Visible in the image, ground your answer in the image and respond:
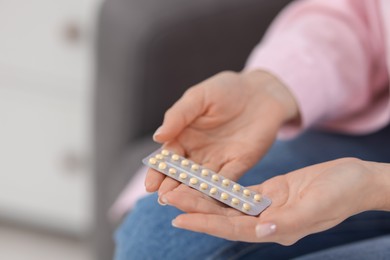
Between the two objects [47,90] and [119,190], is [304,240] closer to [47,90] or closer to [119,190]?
[119,190]

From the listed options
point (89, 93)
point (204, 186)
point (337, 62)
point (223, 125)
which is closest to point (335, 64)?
point (337, 62)

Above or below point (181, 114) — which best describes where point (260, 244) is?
below

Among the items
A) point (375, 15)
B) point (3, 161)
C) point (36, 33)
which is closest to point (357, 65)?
point (375, 15)

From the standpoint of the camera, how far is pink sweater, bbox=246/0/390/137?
71 cm

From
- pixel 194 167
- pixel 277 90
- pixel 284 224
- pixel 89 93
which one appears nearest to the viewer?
pixel 284 224

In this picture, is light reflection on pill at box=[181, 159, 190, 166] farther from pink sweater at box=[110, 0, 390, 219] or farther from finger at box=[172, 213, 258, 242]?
pink sweater at box=[110, 0, 390, 219]

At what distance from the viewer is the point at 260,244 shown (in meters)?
0.57

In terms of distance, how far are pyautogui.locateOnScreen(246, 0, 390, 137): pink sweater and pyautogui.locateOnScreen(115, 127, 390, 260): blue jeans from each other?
1.6 inches

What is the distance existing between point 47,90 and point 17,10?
0.15 meters

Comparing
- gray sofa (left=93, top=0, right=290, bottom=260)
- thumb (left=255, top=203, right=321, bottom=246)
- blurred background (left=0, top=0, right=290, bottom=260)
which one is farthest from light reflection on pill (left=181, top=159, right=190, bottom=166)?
gray sofa (left=93, top=0, right=290, bottom=260)

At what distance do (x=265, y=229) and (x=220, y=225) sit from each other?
0.10 ft

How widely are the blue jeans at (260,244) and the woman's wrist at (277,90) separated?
0.04 meters

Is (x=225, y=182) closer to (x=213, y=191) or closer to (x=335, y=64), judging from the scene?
(x=213, y=191)

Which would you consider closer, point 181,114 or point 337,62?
point 181,114
